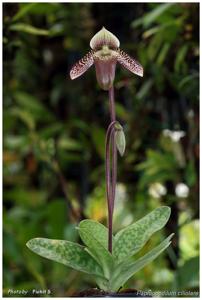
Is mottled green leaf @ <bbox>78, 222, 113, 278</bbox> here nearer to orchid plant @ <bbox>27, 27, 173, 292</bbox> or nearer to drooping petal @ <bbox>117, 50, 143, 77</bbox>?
orchid plant @ <bbox>27, 27, 173, 292</bbox>

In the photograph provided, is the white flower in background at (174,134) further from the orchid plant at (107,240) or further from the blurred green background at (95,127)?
the orchid plant at (107,240)

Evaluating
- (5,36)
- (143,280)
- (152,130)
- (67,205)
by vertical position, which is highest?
(5,36)

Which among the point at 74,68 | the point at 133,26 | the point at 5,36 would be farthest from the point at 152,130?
the point at 74,68

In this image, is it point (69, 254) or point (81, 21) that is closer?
point (69, 254)

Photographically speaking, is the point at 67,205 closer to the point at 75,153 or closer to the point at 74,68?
the point at 75,153

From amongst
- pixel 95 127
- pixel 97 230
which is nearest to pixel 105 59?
pixel 97 230

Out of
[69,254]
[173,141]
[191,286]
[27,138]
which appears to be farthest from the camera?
[27,138]

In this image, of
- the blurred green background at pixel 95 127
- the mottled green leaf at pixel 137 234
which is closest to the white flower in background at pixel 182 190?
the blurred green background at pixel 95 127

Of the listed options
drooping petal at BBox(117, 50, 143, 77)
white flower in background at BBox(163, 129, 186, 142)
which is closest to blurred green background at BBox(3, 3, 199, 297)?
white flower in background at BBox(163, 129, 186, 142)
